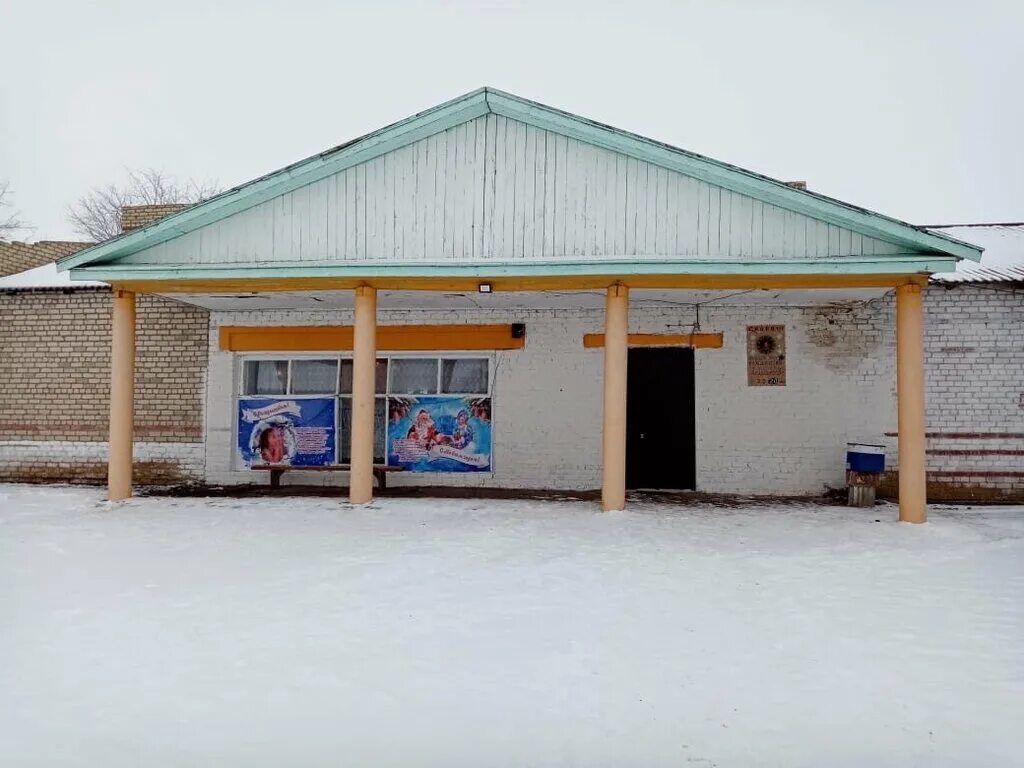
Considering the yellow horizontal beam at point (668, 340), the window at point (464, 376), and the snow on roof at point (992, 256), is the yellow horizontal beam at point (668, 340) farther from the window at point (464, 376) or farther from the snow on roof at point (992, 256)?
the snow on roof at point (992, 256)

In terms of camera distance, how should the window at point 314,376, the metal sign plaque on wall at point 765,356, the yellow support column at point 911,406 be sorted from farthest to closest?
the window at point 314,376
the metal sign plaque on wall at point 765,356
the yellow support column at point 911,406

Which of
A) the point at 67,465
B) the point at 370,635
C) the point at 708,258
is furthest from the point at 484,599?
the point at 67,465

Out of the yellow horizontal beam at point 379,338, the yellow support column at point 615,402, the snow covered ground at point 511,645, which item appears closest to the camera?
the snow covered ground at point 511,645

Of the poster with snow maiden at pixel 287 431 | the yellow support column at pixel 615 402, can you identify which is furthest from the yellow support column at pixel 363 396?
the yellow support column at pixel 615 402

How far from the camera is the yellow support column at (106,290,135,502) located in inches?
384

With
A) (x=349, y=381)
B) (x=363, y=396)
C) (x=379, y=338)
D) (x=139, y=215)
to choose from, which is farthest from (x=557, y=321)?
(x=139, y=215)

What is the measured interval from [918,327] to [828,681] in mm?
5815

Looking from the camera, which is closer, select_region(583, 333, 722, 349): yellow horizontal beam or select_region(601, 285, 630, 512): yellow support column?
select_region(601, 285, 630, 512): yellow support column

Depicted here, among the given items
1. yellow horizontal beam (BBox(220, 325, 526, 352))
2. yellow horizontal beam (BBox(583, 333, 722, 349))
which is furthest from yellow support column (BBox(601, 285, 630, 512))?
yellow horizontal beam (BBox(220, 325, 526, 352))

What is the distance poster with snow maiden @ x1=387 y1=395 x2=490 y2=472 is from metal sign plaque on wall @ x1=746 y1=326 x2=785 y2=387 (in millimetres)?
4015

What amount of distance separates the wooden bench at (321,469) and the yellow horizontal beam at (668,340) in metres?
3.52

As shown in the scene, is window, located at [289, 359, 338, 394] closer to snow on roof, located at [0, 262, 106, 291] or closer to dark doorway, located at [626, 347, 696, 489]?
snow on roof, located at [0, 262, 106, 291]

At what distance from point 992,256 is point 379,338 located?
33.3 feet

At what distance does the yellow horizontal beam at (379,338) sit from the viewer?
11273 mm
